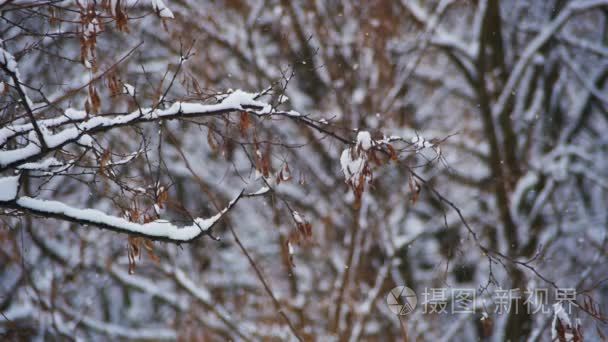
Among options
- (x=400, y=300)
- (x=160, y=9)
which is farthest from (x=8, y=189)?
(x=400, y=300)

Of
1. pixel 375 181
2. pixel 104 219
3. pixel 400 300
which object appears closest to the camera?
pixel 104 219

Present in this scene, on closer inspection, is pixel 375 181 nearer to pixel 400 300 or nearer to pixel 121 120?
pixel 400 300

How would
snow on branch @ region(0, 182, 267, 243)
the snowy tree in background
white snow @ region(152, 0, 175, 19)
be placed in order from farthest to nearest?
1. the snowy tree in background
2. snow on branch @ region(0, 182, 267, 243)
3. white snow @ region(152, 0, 175, 19)

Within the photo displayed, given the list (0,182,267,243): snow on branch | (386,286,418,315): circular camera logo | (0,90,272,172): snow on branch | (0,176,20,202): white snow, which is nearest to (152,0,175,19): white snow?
(0,90,272,172): snow on branch

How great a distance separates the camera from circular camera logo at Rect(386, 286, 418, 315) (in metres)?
7.42

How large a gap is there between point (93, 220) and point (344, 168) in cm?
105

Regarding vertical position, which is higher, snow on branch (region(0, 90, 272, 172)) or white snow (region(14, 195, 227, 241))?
snow on branch (region(0, 90, 272, 172))

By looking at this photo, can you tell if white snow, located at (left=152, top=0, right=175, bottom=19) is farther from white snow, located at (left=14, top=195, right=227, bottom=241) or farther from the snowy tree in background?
the snowy tree in background

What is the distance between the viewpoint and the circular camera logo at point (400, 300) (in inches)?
292

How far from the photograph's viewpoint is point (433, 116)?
10156 millimetres

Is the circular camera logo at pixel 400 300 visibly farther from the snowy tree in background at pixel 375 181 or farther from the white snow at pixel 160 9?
the white snow at pixel 160 9

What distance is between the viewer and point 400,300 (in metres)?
7.61

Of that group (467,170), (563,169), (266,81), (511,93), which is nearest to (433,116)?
(467,170)

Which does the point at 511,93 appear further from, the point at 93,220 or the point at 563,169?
the point at 93,220
